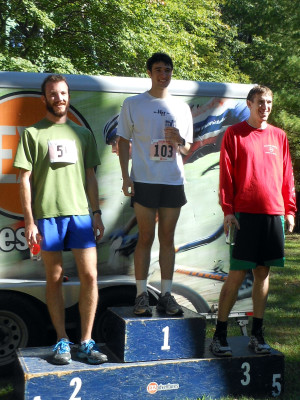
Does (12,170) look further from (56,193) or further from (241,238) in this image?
(241,238)

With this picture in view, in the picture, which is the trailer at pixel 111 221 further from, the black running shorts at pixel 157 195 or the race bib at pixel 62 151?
the race bib at pixel 62 151

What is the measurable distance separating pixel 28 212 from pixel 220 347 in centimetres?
177

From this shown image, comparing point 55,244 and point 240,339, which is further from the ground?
point 55,244

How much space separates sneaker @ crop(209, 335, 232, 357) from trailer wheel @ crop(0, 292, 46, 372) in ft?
4.61

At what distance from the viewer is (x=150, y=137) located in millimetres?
4297

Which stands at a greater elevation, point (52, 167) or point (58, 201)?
point (52, 167)

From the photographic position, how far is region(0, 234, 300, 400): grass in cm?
455

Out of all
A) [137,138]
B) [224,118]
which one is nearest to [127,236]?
[137,138]

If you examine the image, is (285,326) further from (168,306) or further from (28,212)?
(28,212)

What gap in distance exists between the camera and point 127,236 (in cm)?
500

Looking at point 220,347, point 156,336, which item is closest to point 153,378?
point 156,336

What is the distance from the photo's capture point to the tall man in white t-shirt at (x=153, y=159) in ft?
14.1

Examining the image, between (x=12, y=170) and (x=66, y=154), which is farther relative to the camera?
(x=12, y=170)

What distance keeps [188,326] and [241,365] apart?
0.50m
